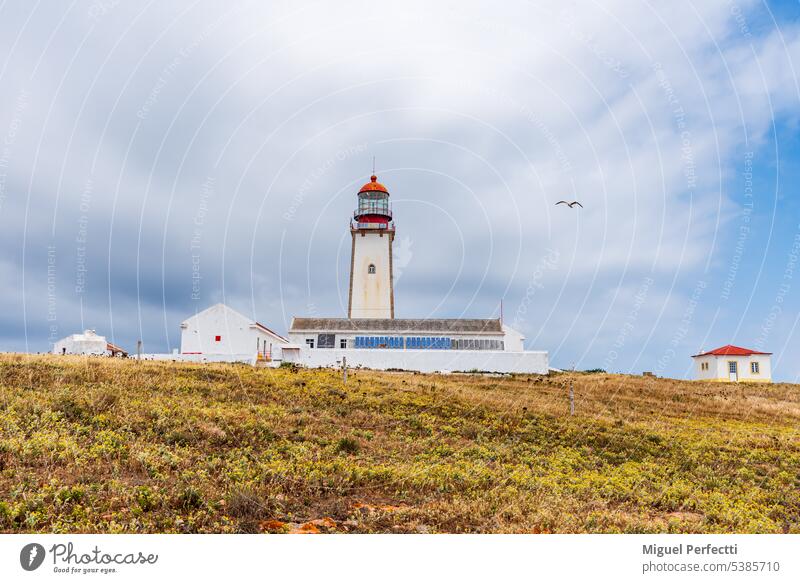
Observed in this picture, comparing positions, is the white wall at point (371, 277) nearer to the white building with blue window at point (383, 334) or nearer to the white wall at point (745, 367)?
the white building with blue window at point (383, 334)

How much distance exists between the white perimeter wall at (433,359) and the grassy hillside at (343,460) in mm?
20696

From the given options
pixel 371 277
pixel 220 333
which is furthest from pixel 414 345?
pixel 220 333

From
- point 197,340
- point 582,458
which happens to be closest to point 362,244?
point 197,340

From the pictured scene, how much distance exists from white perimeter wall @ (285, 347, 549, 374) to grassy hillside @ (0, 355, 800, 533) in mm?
20696

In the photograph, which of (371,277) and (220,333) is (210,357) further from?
(371,277)

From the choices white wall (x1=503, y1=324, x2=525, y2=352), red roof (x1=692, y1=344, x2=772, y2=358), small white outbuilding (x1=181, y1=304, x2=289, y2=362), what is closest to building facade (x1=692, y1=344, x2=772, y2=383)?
red roof (x1=692, y1=344, x2=772, y2=358)

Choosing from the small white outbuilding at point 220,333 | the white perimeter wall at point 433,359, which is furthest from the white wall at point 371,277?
the small white outbuilding at point 220,333

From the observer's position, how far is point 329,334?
2101 inches

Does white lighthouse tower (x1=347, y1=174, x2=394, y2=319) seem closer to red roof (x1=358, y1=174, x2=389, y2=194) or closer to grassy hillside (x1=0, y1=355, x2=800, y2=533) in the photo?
red roof (x1=358, y1=174, x2=389, y2=194)

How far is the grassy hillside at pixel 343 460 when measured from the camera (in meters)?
9.87

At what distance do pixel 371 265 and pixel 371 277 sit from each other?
3.73 ft

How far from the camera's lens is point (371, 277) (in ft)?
192

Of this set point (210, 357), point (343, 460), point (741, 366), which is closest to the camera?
point (343, 460)

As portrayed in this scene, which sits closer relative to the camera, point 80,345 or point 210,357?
point 210,357
